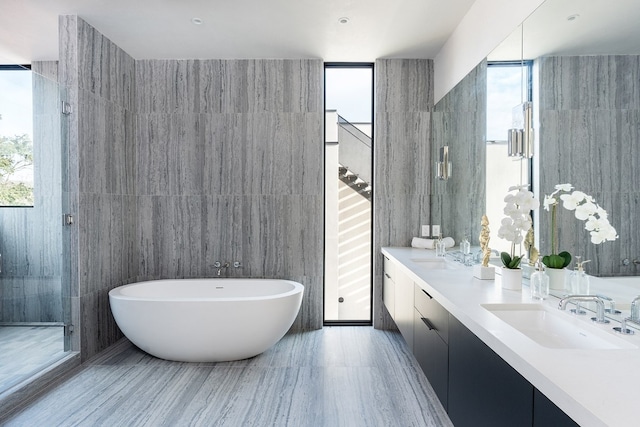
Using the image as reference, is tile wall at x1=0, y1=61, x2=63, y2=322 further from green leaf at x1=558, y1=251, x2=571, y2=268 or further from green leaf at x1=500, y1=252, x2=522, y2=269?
green leaf at x1=558, y1=251, x2=571, y2=268

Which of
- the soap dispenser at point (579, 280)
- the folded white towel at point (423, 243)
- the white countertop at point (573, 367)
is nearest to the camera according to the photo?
the white countertop at point (573, 367)

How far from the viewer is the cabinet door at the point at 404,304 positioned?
2631 mm

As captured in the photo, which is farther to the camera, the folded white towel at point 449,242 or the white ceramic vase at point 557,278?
the folded white towel at point 449,242

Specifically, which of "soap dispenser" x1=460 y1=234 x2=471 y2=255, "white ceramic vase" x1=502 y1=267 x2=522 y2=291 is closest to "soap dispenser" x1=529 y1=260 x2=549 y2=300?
"white ceramic vase" x1=502 y1=267 x2=522 y2=291

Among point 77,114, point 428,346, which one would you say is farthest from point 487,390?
point 77,114

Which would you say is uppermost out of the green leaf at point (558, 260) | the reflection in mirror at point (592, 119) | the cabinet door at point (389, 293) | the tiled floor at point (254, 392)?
the reflection in mirror at point (592, 119)

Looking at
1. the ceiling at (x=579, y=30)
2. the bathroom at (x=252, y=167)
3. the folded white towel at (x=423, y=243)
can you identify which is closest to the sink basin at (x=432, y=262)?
the folded white towel at (x=423, y=243)

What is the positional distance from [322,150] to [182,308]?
2.04m

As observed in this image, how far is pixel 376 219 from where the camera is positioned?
398 centimetres

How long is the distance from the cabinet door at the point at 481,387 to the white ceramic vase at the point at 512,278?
447mm

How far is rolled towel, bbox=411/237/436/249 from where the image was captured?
375cm

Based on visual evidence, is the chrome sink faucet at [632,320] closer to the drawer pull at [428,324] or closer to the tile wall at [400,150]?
the drawer pull at [428,324]

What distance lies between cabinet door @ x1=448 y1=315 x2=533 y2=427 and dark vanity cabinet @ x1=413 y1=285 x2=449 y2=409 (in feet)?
0.32

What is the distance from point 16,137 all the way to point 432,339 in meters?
2.91
